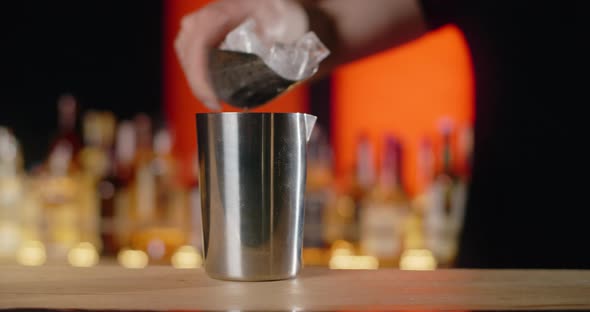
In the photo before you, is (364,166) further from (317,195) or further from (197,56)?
(197,56)

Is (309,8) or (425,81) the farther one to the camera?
(425,81)

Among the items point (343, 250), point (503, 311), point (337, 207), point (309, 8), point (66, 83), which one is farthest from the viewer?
point (66, 83)

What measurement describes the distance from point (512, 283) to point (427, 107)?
4.87ft

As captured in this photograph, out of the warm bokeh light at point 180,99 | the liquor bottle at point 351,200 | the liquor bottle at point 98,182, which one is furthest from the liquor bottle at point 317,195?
the liquor bottle at point 98,182

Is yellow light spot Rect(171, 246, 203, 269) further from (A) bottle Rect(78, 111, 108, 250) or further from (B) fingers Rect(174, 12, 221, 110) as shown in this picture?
(B) fingers Rect(174, 12, 221, 110)

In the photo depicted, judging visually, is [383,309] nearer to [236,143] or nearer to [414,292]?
[414,292]

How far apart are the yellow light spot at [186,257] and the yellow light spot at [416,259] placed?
0.51 m

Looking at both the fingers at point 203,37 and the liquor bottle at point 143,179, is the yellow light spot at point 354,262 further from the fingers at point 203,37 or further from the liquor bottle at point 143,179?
the fingers at point 203,37

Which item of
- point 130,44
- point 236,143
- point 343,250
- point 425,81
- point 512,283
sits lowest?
point 343,250

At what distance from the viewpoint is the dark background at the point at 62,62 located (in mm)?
2078

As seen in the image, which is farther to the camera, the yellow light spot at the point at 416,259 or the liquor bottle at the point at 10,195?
the liquor bottle at the point at 10,195

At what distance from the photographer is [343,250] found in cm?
181

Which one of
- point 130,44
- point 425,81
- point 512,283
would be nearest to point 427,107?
point 425,81

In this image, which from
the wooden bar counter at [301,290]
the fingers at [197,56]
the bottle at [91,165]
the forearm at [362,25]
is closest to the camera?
the wooden bar counter at [301,290]
